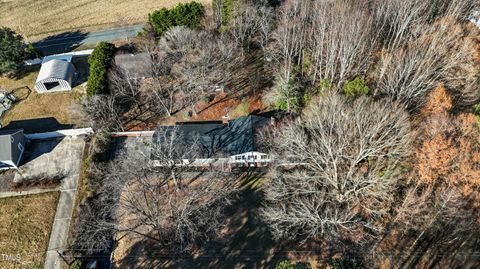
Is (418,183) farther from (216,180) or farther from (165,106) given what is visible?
(165,106)

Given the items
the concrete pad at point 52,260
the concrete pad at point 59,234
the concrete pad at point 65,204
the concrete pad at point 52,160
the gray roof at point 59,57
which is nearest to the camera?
the concrete pad at point 52,260

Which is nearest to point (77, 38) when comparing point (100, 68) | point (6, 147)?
point (100, 68)

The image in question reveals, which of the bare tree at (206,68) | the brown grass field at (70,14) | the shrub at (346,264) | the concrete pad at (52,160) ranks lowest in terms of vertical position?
the shrub at (346,264)

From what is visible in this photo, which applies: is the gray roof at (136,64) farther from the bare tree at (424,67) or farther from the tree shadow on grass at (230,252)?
the bare tree at (424,67)

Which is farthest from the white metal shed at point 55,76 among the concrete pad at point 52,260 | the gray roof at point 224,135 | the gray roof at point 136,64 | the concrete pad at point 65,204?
the concrete pad at point 52,260

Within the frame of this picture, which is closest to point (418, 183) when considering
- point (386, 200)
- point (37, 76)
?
point (386, 200)

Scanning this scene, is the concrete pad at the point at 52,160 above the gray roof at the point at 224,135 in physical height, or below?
below

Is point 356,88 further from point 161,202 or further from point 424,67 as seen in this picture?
point 161,202

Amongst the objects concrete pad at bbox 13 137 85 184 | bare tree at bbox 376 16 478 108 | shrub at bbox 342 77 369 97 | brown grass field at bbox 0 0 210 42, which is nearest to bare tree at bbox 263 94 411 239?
shrub at bbox 342 77 369 97

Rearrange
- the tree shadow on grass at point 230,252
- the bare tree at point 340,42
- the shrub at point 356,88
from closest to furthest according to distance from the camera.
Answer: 1. the tree shadow on grass at point 230,252
2. the shrub at point 356,88
3. the bare tree at point 340,42
